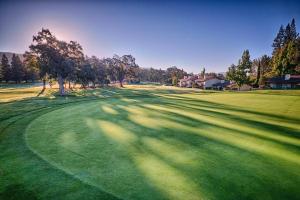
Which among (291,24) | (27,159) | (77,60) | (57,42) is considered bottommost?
(27,159)

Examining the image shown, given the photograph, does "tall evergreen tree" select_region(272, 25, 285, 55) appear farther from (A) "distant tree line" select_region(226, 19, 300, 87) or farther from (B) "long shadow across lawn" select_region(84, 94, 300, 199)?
(B) "long shadow across lawn" select_region(84, 94, 300, 199)

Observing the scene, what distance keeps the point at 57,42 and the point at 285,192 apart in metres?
37.1

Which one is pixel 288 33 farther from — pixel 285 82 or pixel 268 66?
pixel 285 82

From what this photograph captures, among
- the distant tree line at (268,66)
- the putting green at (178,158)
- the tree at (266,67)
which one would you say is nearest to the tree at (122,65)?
the distant tree line at (268,66)

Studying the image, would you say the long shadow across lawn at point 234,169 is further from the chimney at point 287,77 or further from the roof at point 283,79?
the roof at point 283,79

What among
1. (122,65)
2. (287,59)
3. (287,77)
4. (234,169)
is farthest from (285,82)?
(234,169)

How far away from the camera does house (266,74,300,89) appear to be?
238 feet

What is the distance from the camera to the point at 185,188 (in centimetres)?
402

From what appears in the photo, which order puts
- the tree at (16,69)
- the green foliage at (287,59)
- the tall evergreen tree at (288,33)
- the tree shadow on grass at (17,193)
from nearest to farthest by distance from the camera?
1. the tree shadow on grass at (17,193)
2. the green foliage at (287,59)
3. the tree at (16,69)
4. the tall evergreen tree at (288,33)

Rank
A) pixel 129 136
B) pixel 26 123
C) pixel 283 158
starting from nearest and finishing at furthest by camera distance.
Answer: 1. pixel 283 158
2. pixel 129 136
3. pixel 26 123

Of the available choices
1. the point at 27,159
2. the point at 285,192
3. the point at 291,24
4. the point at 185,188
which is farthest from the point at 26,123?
the point at 291,24

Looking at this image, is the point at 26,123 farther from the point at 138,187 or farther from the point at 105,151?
the point at 138,187

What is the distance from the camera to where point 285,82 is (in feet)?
241

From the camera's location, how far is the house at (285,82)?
72.6 metres
